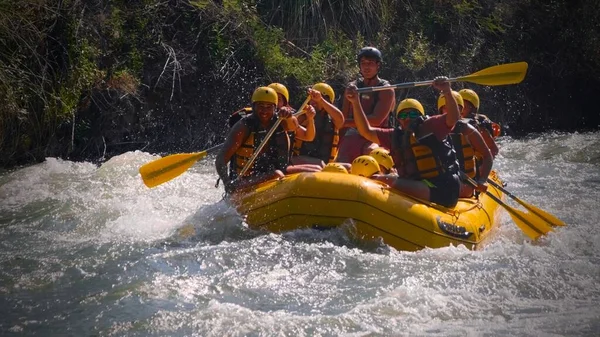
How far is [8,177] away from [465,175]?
482cm

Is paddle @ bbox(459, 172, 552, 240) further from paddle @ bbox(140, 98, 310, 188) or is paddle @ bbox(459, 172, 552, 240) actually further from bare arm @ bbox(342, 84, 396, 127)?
paddle @ bbox(140, 98, 310, 188)

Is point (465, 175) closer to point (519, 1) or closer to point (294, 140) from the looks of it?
point (294, 140)

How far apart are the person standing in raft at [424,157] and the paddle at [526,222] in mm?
348

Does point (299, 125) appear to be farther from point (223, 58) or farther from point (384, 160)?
point (223, 58)

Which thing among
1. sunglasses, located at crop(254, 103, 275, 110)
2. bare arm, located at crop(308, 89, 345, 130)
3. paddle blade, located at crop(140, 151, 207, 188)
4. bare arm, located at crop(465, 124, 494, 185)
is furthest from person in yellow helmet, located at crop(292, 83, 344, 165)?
bare arm, located at crop(465, 124, 494, 185)

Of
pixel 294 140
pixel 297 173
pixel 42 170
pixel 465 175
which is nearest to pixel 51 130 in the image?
pixel 42 170

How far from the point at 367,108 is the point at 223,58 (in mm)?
3918

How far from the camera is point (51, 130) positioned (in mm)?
10047

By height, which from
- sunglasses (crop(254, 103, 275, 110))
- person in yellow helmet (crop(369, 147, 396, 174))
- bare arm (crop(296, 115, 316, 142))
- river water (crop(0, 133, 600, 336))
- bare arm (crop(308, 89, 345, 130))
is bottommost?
river water (crop(0, 133, 600, 336))

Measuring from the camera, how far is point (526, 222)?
7316 millimetres

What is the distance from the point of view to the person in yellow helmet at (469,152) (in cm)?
729

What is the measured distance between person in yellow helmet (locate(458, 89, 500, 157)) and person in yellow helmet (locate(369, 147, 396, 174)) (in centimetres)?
97

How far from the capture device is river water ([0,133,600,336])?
4.97m

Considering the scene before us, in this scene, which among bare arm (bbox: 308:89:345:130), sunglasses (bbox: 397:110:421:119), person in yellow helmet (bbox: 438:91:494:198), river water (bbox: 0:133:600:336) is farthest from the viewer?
bare arm (bbox: 308:89:345:130)
